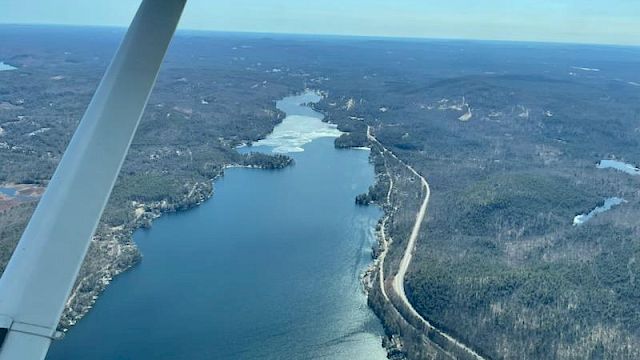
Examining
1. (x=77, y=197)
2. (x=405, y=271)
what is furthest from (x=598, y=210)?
(x=77, y=197)

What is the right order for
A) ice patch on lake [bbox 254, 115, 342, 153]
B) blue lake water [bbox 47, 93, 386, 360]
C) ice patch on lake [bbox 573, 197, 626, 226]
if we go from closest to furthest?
blue lake water [bbox 47, 93, 386, 360]
ice patch on lake [bbox 573, 197, 626, 226]
ice patch on lake [bbox 254, 115, 342, 153]

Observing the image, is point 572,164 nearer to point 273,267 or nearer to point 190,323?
point 273,267

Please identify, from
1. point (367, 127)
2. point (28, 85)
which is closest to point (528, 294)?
point (367, 127)

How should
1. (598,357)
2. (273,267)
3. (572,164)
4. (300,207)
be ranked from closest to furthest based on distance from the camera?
(598,357)
(273,267)
(300,207)
(572,164)

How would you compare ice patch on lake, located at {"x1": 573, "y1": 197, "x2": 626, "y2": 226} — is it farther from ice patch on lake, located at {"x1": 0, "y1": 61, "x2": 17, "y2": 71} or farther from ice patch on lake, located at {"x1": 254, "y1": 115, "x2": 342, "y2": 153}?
ice patch on lake, located at {"x1": 0, "y1": 61, "x2": 17, "y2": 71}

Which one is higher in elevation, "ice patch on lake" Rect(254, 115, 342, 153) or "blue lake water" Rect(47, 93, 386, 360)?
"ice patch on lake" Rect(254, 115, 342, 153)

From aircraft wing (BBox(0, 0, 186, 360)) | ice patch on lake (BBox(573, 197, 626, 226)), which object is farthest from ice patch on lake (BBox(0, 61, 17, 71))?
Result: aircraft wing (BBox(0, 0, 186, 360))
